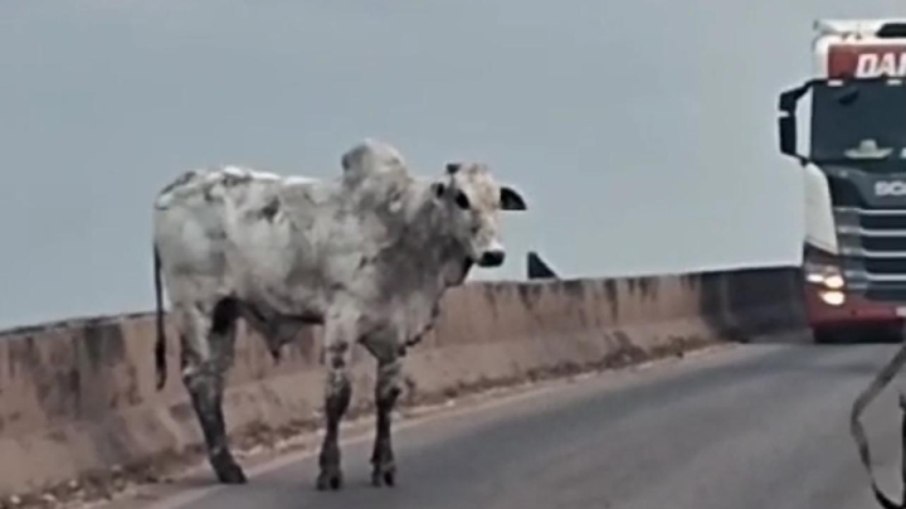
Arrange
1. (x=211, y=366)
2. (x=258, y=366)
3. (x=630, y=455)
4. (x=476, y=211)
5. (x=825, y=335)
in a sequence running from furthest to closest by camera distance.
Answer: (x=825, y=335), (x=258, y=366), (x=630, y=455), (x=211, y=366), (x=476, y=211)

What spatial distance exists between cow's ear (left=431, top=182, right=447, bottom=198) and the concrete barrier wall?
7.01 feet

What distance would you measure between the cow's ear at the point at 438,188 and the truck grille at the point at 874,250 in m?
16.9

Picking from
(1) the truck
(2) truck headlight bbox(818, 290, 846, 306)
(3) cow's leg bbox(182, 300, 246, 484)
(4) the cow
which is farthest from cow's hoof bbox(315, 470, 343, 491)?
(2) truck headlight bbox(818, 290, 846, 306)

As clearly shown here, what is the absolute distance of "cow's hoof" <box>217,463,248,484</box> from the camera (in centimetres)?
1486

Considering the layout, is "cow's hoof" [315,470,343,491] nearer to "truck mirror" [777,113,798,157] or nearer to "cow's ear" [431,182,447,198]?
"cow's ear" [431,182,447,198]

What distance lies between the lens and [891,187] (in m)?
30.8

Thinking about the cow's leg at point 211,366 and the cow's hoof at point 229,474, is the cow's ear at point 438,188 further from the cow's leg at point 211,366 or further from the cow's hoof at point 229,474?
the cow's hoof at point 229,474

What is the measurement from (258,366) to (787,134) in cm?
1374

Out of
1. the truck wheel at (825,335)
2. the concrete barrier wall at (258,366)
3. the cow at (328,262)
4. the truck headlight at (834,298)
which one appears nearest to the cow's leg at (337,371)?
the cow at (328,262)

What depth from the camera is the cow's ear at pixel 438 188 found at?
14.6 meters

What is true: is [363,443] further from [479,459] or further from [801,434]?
[801,434]

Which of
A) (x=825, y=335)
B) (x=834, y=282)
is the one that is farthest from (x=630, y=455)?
(x=825, y=335)

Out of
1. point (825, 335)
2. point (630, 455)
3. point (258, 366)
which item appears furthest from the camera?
point (825, 335)

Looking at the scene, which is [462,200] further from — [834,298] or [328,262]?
[834,298]
